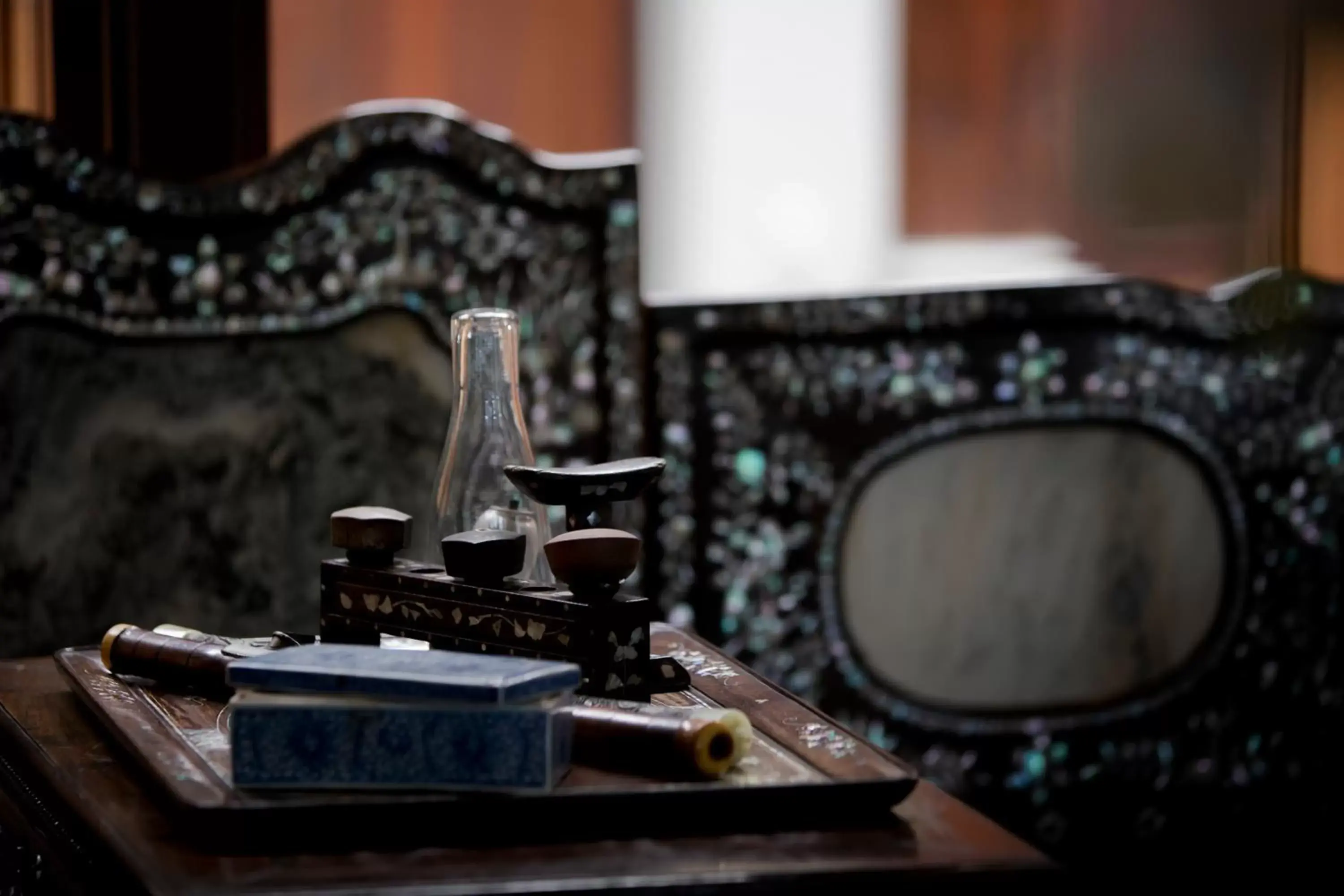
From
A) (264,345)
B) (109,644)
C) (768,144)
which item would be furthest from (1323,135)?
(109,644)

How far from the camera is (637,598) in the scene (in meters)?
0.90

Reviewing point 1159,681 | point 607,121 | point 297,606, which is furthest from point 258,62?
point 1159,681

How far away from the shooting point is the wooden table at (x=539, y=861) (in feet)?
2.20

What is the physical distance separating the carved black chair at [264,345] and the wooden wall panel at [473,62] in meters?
0.22

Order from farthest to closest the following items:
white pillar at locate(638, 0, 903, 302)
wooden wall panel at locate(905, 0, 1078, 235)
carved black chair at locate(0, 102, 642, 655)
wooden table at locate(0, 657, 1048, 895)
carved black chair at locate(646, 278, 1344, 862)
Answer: wooden wall panel at locate(905, 0, 1078, 235), white pillar at locate(638, 0, 903, 302), carved black chair at locate(646, 278, 1344, 862), carved black chair at locate(0, 102, 642, 655), wooden table at locate(0, 657, 1048, 895)

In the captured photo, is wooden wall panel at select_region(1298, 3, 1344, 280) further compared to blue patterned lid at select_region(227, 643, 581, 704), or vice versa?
wooden wall panel at select_region(1298, 3, 1344, 280)

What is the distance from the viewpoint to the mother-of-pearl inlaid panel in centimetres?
171

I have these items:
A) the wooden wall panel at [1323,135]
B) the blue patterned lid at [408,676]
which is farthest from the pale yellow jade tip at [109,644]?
the wooden wall panel at [1323,135]

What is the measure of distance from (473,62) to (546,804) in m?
1.26

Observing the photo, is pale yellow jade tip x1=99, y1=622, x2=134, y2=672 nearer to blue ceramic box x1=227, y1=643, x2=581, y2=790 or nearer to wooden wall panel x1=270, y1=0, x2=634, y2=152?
blue ceramic box x1=227, y1=643, x2=581, y2=790

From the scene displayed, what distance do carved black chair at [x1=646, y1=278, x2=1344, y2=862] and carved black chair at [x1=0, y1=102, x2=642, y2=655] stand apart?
0.12 metres

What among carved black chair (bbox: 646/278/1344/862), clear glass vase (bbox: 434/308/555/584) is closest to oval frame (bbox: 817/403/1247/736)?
carved black chair (bbox: 646/278/1344/862)

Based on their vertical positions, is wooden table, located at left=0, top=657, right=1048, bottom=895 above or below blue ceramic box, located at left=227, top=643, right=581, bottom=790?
below

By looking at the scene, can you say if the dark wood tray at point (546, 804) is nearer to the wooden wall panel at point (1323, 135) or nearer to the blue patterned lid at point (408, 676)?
the blue patterned lid at point (408, 676)
